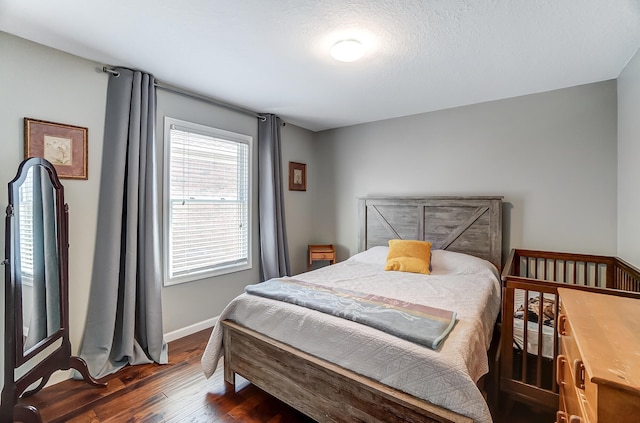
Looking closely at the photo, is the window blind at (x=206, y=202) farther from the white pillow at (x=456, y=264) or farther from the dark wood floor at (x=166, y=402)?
the white pillow at (x=456, y=264)

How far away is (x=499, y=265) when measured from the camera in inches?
115

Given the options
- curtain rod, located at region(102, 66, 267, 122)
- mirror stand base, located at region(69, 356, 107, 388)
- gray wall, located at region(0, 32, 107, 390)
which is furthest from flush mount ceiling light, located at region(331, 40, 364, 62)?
mirror stand base, located at region(69, 356, 107, 388)

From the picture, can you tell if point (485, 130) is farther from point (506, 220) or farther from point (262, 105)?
point (262, 105)

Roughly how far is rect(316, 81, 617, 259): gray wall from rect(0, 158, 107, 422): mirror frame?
126 inches

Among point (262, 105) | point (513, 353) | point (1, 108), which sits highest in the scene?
point (262, 105)

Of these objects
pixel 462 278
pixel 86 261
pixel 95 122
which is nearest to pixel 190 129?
pixel 95 122

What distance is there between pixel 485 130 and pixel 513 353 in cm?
227

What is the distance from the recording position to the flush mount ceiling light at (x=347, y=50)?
1.92 m

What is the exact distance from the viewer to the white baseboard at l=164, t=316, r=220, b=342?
2.79 m

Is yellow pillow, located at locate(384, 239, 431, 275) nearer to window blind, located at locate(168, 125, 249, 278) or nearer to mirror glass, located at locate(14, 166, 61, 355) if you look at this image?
window blind, located at locate(168, 125, 249, 278)

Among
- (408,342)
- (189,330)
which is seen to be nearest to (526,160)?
(408,342)

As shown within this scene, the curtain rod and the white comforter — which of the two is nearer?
the white comforter

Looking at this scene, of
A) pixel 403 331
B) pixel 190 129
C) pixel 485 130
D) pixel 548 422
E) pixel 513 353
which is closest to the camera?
pixel 403 331

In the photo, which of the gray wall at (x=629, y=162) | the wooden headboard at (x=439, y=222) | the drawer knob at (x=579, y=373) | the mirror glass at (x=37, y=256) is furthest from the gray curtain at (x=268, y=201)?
the gray wall at (x=629, y=162)
